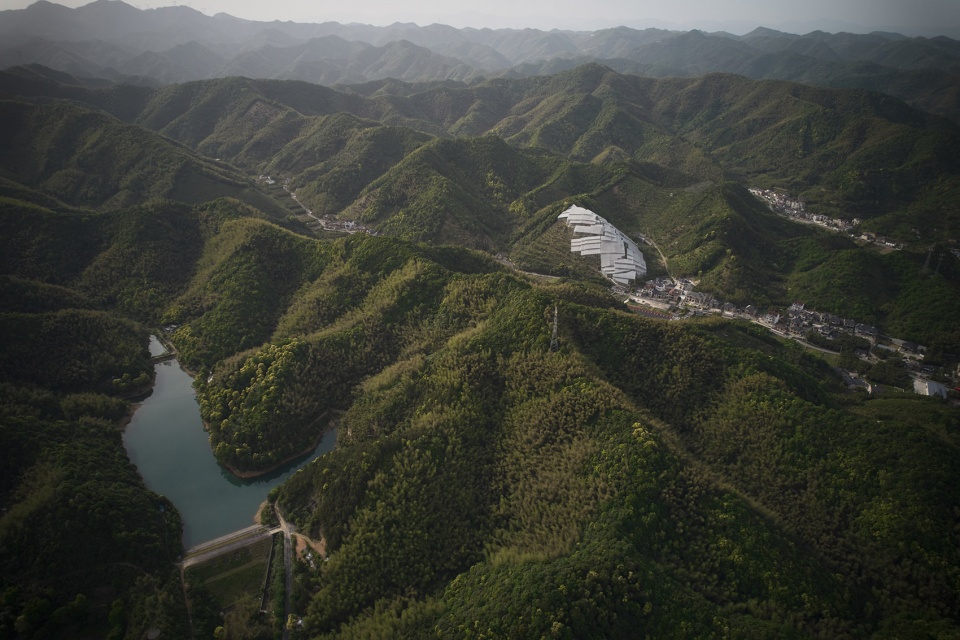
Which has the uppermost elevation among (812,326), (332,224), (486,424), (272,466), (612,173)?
(612,173)

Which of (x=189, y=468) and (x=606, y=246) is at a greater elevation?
(x=606, y=246)

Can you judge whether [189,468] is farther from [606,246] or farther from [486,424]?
[606,246]

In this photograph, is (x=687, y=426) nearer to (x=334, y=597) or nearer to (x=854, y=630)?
(x=854, y=630)

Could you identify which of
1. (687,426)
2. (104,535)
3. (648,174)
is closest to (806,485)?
(687,426)

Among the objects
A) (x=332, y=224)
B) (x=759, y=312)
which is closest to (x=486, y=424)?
(x=759, y=312)

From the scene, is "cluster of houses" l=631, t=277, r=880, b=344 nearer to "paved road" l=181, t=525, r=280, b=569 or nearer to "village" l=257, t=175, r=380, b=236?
"village" l=257, t=175, r=380, b=236

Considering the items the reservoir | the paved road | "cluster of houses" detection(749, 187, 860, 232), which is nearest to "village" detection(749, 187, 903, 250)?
"cluster of houses" detection(749, 187, 860, 232)
